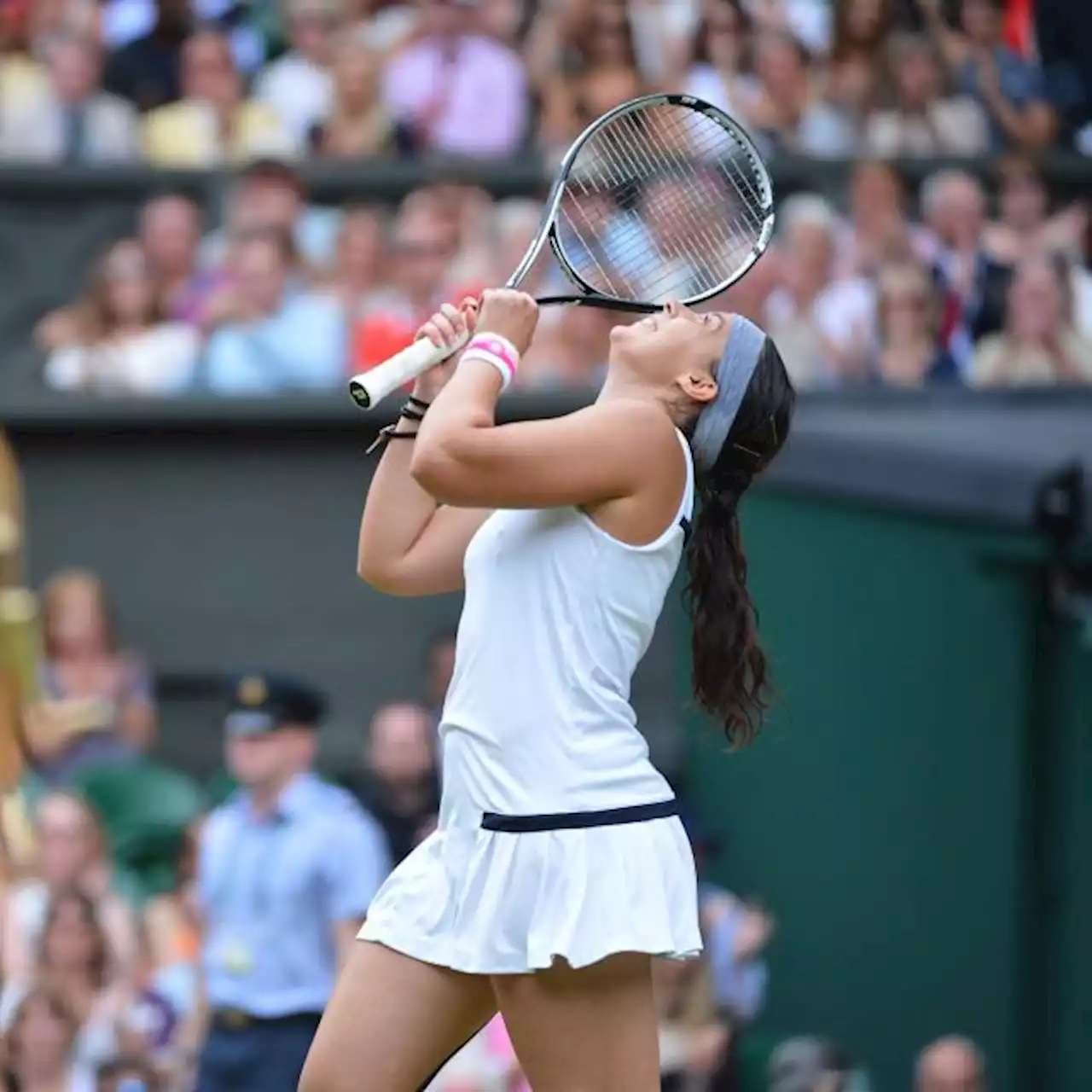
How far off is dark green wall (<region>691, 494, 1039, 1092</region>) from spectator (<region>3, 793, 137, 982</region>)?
69.7 inches

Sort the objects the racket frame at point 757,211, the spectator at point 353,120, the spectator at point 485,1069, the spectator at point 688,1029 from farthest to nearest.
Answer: the spectator at point 353,120, the spectator at point 688,1029, the spectator at point 485,1069, the racket frame at point 757,211

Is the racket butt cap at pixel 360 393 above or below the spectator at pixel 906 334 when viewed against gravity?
above

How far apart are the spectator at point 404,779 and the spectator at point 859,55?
370cm

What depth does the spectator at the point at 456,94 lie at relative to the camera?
9.45 metres

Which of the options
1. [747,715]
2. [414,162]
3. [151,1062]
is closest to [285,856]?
[151,1062]

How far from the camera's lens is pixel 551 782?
3.61 m

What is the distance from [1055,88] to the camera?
10.3 m

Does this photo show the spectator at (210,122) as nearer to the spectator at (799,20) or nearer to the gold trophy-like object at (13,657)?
the gold trophy-like object at (13,657)

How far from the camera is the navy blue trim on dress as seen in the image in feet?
Result: 11.8

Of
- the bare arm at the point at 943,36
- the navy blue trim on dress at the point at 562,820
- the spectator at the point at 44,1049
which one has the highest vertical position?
the bare arm at the point at 943,36

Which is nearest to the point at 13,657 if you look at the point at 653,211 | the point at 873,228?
the point at 873,228

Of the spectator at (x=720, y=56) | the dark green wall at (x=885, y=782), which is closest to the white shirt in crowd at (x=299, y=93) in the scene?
the spectator at (x=720, y=56)

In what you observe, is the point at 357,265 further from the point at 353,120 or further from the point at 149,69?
the point at 149,69

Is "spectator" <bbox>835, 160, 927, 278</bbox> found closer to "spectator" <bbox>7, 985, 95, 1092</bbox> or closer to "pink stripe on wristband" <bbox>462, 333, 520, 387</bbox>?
"spectator" <bbox>7, 985, 95, 1092</bbox>
